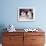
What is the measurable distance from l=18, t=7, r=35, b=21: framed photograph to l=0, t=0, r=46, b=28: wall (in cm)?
10

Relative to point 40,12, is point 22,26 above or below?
below

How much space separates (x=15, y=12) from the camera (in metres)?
4.06

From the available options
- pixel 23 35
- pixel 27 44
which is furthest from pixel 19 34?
pixel 27 44

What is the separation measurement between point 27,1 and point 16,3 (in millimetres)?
351

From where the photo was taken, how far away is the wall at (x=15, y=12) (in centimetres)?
405

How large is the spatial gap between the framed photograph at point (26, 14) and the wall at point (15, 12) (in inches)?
3.9

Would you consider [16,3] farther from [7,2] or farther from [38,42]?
[38,42]

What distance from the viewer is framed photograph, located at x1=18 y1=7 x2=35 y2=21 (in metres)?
4.05

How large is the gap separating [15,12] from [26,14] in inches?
13.9

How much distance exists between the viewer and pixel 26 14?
4078mm

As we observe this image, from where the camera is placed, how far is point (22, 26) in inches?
162

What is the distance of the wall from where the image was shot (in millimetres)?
4047

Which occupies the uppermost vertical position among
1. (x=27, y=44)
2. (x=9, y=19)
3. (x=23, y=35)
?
(x=9, y=19)

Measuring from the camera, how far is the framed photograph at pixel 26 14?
405 centimetres
